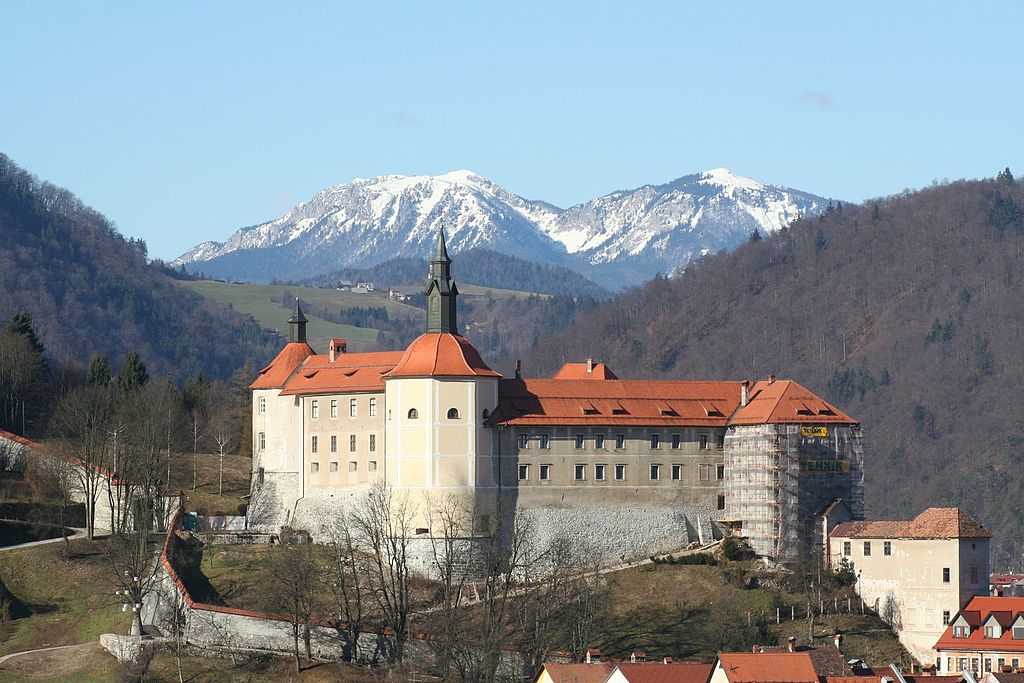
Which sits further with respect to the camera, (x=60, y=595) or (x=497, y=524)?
(x=497, y=524)

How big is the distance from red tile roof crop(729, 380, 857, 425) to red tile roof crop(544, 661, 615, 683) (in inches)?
1049

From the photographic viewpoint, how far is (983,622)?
288ft

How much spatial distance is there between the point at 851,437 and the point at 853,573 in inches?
304

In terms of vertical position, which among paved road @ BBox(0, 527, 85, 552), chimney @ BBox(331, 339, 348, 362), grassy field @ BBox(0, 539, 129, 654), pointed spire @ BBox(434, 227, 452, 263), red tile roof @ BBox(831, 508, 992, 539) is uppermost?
pointed spire @ BBox(434, 227, 452, 263)

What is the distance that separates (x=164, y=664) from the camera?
86500 millimetres

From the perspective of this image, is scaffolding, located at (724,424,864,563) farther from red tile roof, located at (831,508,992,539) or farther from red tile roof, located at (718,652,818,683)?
red tile roof, located at (718,652,818,683)

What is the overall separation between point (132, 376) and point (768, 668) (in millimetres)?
63485

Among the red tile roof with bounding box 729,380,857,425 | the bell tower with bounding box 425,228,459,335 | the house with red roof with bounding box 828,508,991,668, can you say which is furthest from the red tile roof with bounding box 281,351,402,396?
the house with red roof with bounding box 828,508,991,668

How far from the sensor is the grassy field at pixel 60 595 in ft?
300

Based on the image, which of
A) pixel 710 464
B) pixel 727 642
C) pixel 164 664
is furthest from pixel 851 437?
pixel 164 664

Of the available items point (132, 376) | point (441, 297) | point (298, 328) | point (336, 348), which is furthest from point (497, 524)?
point (132, 376)

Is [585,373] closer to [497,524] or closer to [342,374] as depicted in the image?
[342,374]

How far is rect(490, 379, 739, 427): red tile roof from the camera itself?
102625 mm

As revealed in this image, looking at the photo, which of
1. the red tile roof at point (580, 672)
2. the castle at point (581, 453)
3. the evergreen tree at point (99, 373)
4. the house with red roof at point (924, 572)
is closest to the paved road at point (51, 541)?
the castle at point (581, 453)
